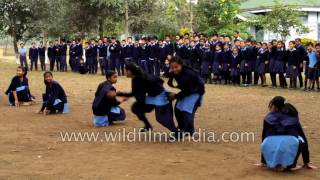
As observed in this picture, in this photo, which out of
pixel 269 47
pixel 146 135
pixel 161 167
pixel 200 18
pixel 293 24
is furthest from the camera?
pixel 200 18

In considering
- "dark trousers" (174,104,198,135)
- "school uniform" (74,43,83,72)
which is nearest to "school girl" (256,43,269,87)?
"school uniform" (74,43,83,72)

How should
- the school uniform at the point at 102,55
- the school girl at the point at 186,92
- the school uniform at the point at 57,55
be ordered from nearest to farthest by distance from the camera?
the school girl at the point at 186,92, the school uniform at the point at 102,55, the school uniform at the point at 57,55

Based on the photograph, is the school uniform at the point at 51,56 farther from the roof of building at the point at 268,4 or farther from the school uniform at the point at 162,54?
the roof of building at the point at 268,4

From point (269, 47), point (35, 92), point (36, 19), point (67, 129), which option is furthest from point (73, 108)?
point (36, 19)

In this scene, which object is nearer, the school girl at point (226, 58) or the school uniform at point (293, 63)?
the school uniform at point (293, 63)

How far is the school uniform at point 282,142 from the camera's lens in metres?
7.21

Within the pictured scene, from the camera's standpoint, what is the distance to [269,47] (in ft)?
62.8

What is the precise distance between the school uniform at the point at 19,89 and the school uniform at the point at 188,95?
19.7 feet

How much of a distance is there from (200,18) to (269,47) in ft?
40.2

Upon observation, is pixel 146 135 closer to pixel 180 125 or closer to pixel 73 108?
pixel 180 125

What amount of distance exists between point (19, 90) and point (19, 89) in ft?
0.13

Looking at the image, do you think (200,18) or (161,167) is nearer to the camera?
(161,167)

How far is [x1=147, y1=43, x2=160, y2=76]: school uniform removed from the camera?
2270 centimetres

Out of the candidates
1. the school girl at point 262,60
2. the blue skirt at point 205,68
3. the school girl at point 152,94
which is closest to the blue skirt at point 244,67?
the school girl at point 262,60
